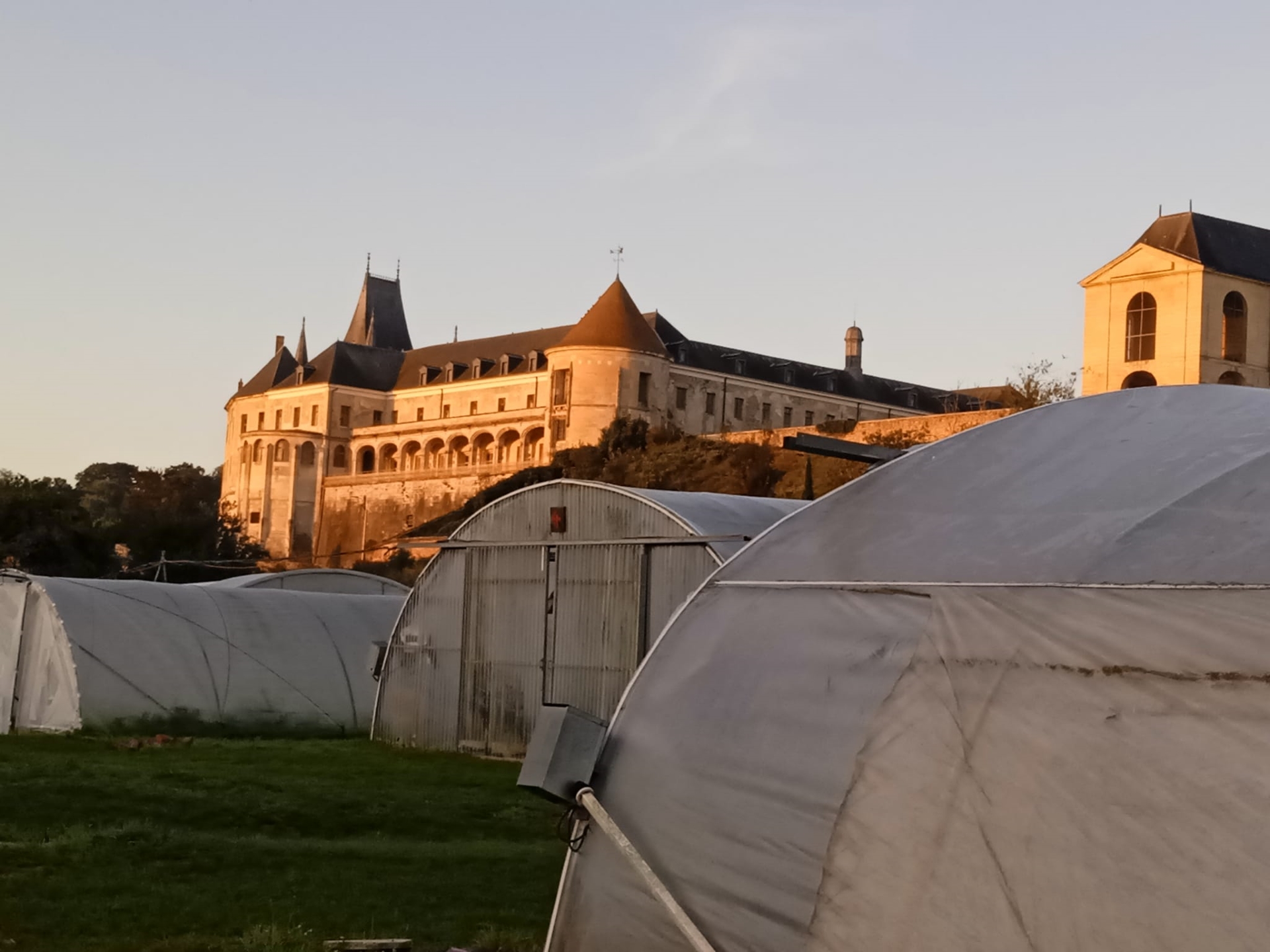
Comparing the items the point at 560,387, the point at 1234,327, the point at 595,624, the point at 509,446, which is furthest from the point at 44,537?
the point at 509,446

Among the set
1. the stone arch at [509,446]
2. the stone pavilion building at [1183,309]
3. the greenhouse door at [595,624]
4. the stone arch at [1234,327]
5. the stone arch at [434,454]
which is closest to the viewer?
the greenhouse door at [595,624]

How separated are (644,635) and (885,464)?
12052mm

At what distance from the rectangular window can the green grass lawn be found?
80817mm

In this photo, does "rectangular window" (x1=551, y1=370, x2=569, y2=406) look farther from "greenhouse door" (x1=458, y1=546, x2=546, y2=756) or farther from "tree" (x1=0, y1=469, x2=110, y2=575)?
"greenhouse door" (x1=458, y1=546, x2=546, y2=756)

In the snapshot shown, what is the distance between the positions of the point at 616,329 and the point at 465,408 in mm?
19458

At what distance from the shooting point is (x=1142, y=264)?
202 ft

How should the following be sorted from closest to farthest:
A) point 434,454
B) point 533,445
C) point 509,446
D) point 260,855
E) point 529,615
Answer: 1. point 260,855
2. point 529,615
3. point 533,445
4. point 509,446
5. point 434,454

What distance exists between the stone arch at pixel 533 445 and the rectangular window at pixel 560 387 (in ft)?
8.49

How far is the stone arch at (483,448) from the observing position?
109931mm

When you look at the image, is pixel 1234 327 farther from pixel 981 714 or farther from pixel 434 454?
pixel 434 454

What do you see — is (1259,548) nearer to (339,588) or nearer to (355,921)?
(355,921)

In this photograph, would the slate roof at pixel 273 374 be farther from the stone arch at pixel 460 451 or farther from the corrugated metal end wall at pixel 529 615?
the corrugated metal end wall at pixel 529 615

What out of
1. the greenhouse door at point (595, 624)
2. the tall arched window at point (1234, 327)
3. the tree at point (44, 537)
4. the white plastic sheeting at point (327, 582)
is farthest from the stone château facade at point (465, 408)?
the greenhouse door at point (595, 624)

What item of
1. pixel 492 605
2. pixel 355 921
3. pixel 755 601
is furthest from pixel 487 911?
pixel 492 605
